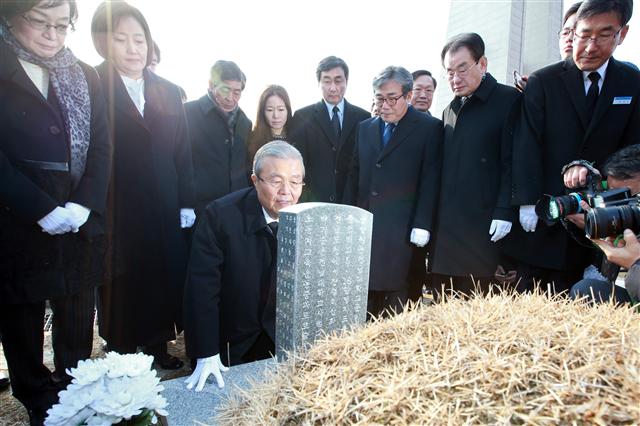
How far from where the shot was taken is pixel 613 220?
6.97 ft

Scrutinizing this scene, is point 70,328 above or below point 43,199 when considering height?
below

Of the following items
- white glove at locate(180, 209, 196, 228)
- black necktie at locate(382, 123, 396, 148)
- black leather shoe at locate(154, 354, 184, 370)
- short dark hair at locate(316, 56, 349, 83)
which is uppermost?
short dark hair at locate(316, 56, 349, 83)

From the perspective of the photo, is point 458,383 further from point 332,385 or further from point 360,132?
point 360,132

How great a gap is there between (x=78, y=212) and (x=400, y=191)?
7.87 feet

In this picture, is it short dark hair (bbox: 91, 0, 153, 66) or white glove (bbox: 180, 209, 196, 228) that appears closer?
short dark hair (bbox: 91, 0, 153, 66)

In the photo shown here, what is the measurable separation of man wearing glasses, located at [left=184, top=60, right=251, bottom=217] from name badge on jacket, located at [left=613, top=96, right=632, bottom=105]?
9.92 ft

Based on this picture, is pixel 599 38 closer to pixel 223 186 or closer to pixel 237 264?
pixel 237 264

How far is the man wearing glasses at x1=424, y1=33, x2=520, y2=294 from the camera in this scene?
10.3 feet

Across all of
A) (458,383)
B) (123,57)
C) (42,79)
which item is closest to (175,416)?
(458,383)

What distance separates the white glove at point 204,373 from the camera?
6.45ft

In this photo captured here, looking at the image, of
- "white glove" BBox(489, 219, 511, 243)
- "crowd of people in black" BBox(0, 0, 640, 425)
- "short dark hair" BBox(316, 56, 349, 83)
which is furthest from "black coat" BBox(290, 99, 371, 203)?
"white glove" BBox(489, 219, 511, 243)

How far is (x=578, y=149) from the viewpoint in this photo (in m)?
2.75

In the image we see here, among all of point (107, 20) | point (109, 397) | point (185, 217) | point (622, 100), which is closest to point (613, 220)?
point (622, 100)

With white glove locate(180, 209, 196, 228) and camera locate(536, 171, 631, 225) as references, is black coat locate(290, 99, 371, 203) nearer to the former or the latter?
white glove locate(180, 209, 196, 228)
